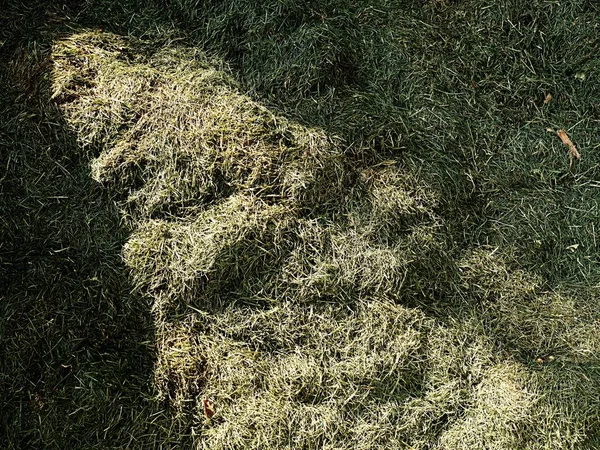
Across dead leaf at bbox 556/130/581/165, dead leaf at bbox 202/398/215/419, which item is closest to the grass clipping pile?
dead leaf at bbox 202/398/215/419

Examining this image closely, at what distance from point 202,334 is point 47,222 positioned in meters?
0.80

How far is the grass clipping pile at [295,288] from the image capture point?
2.59 m

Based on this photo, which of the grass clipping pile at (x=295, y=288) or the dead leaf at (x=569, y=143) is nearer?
the grass clipping pile at (x=295, y=288)

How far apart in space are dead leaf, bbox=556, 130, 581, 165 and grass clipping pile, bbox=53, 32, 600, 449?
24.1 inches

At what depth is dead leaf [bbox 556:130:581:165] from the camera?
304 centimetres

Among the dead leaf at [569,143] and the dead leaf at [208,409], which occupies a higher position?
the dead leaf at [569,143]

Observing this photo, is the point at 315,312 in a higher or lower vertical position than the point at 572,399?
higher

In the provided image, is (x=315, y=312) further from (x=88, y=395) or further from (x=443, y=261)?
(x=88, y=395)

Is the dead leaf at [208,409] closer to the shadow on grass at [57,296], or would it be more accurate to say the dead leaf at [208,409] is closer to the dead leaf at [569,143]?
the shadow on grass at [57,296]

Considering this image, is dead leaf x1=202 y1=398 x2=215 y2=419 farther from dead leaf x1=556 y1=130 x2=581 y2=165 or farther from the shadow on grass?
dead leaf x1=556 y1=130 x2=581 y2=165

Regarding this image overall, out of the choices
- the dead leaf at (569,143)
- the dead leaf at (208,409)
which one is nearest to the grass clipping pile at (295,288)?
the dead leaf at (208,409)

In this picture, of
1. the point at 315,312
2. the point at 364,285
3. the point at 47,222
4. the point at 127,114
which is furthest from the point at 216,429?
the point at 127,114

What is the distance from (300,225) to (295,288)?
0.27 metres

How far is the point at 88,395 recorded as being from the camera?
8.29 feet
